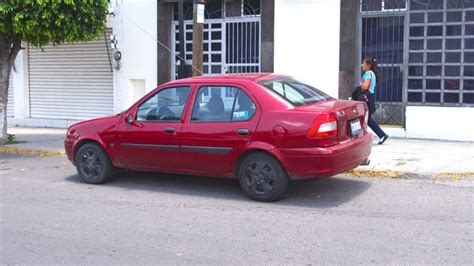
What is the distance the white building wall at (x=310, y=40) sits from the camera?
477 inches

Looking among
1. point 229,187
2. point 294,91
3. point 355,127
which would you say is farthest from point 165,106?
point 355,127

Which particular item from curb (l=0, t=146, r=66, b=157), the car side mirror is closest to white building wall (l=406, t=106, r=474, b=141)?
the car side mirror

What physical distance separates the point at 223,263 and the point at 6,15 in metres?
8.08

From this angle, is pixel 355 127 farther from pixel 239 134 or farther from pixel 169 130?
pixel 169 130

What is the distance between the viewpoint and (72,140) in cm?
843

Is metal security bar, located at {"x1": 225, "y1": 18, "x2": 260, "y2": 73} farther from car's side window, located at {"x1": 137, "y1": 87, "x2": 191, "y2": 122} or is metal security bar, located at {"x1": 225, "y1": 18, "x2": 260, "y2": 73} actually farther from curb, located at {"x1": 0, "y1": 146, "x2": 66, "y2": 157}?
car's side window, located at {"x1": 137, "y1": 87, "x2": 191, "y2": 122}

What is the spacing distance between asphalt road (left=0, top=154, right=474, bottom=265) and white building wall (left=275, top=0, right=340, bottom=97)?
4402mm

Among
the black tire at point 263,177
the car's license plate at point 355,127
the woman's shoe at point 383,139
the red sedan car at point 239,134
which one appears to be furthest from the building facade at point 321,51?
the black tire at point 263,177

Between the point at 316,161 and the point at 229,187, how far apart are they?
1807mm

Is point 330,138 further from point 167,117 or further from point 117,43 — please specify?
point 117,43

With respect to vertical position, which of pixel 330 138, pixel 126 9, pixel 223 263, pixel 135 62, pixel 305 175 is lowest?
pixel 223 263

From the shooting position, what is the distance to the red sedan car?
6.62m

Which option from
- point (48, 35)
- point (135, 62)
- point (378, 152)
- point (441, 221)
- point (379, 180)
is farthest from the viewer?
point (135, 62)

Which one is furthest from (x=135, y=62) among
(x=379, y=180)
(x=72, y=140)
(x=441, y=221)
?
(x=441, y=221)
